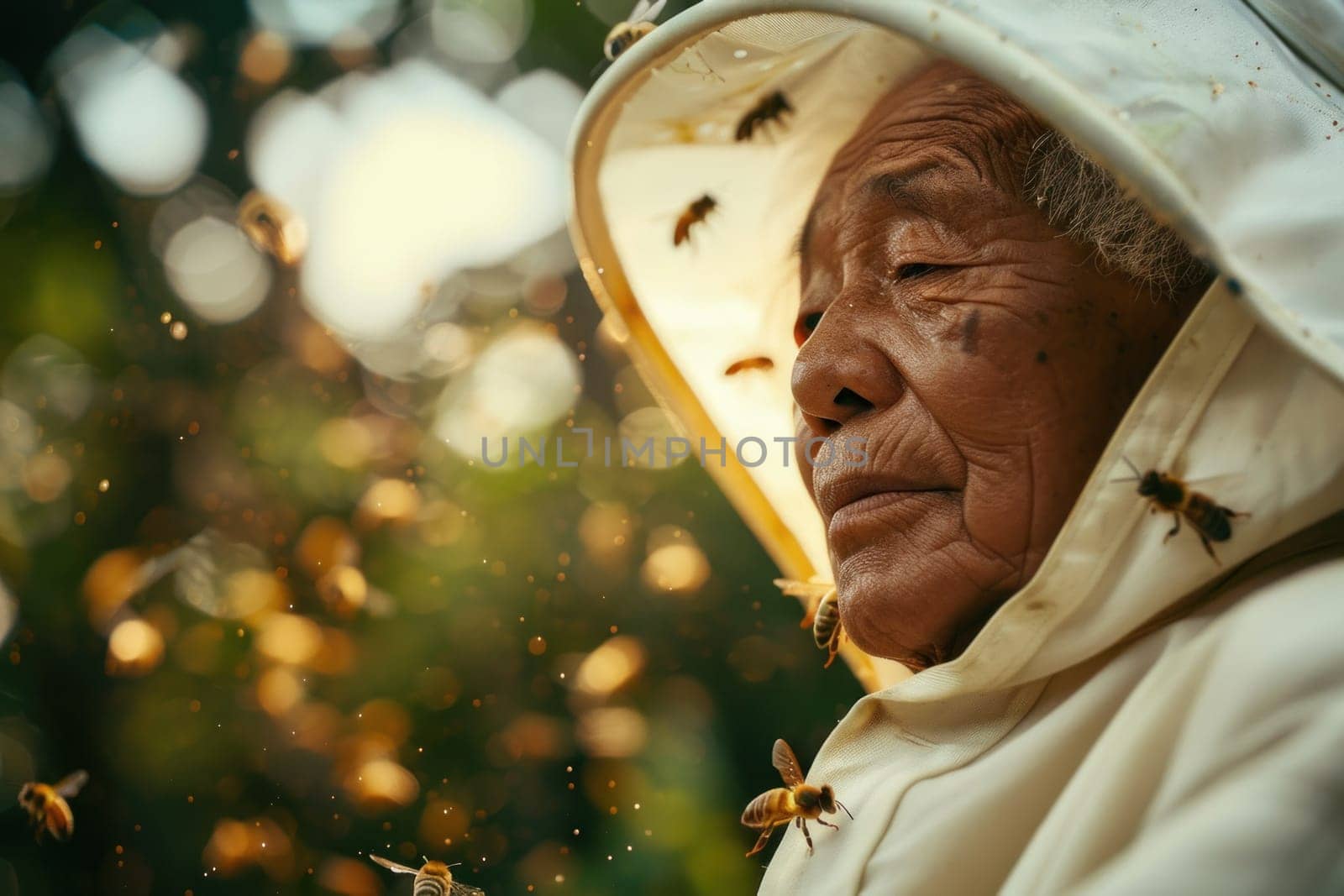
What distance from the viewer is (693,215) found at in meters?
1.38

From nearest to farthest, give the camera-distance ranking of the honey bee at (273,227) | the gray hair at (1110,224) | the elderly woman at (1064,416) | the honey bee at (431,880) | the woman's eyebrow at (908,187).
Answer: the elderly woman at (1064,416)
the gray hair at (1110,224)
the woman's eyebrow at (908,187)
the honey bee at (431,880)
the honey bee at (273,227)

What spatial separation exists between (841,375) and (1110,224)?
0.95 ft

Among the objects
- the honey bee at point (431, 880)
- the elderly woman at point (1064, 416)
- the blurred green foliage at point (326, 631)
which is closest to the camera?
the elderly woman at point (1064, 416)

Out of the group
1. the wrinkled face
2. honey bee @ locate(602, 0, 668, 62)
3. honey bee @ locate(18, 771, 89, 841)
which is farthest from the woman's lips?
honey bee @ locate(18, 771, 89, 841)

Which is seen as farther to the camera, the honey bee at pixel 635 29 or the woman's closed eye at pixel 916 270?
the honey bee at pixel 635 29

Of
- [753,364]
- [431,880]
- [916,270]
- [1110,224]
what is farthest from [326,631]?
[1110,224]

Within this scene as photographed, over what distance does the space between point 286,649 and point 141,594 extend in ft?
0.91

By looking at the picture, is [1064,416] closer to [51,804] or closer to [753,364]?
[753,364]

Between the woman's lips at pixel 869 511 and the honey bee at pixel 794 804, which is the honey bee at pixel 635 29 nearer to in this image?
the woman's lips at pixel 869 511

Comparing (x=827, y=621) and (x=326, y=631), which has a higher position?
(x=827, y=621)

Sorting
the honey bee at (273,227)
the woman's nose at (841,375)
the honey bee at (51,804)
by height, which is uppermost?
the woman's nose at (841,375)

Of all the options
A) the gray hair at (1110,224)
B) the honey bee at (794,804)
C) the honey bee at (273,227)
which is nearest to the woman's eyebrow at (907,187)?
the gray hair at (1110,224)

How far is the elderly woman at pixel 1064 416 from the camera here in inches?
24.0

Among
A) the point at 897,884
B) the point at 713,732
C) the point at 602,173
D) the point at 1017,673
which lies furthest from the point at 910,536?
the point at 713,732
